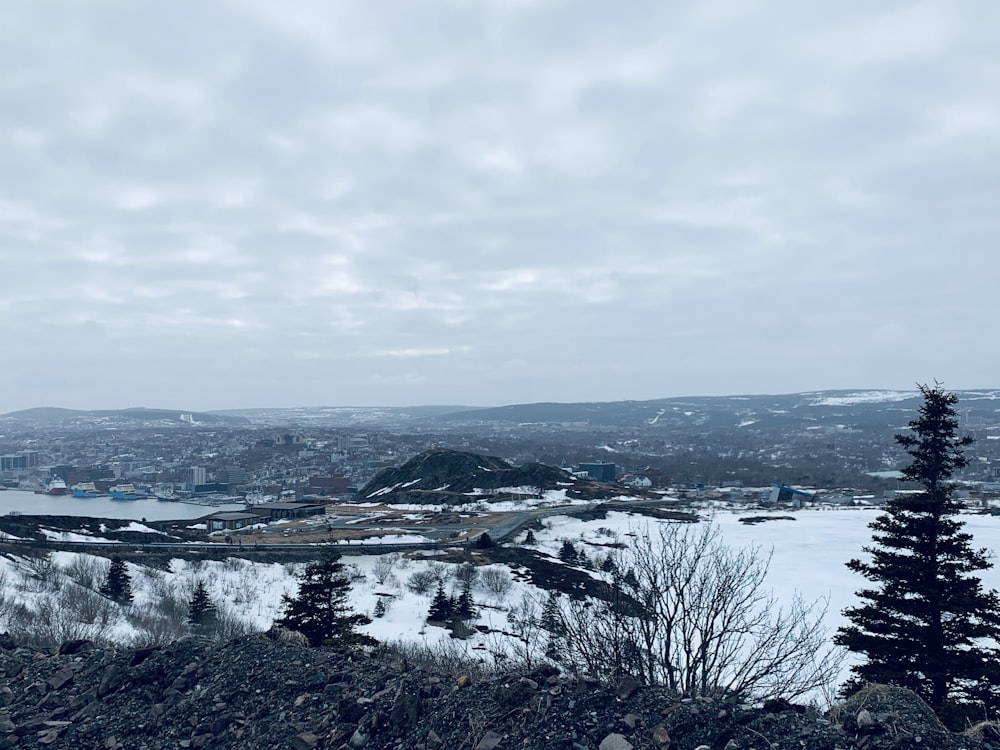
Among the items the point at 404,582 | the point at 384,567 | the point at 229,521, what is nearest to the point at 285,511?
the point at 229,521

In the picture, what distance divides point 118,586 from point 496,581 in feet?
44.4

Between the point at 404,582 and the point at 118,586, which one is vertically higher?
the point at 118,586

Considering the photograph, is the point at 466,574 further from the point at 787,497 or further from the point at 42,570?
the point at 787,497

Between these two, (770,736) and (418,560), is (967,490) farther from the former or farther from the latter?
(770,736)

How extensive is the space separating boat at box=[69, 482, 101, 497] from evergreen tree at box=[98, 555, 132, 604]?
73.0 metres

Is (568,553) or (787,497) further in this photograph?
(787,497)

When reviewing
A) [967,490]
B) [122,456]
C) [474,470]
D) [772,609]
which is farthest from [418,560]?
[122,456]

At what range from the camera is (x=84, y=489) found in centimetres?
8950

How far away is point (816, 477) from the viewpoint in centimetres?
10312

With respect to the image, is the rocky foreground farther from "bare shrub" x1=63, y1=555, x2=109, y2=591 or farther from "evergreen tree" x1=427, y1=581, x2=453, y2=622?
"bare shrub" x1=63, y1=555, x2=109, y2=591

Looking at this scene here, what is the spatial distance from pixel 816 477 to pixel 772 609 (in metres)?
90.9

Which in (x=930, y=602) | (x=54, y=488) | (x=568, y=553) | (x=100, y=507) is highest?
(x=930, y=602)

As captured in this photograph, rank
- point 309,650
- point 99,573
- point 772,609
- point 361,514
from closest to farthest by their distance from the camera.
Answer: point 309,650
point 772,609
point 99,573
point 361,514

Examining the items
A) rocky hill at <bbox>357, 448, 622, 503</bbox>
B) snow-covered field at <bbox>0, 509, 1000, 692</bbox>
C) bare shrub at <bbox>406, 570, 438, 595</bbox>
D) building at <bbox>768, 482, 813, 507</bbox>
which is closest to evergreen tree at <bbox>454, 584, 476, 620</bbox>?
snow-covered field at <bbox>0, 509, 1000, 692</bbox>
